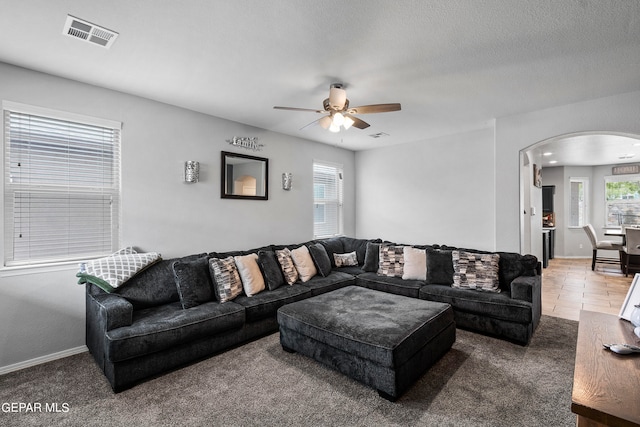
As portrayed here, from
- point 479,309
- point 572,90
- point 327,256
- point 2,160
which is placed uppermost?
point 572,90

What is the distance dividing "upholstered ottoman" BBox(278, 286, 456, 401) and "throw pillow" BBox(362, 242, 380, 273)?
55.5 inches

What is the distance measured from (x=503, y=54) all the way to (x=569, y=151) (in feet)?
17.1

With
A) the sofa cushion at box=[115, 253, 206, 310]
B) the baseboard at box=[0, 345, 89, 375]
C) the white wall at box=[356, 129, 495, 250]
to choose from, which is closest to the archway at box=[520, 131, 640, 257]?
the white wall at box=[356, 129, 495, 250]

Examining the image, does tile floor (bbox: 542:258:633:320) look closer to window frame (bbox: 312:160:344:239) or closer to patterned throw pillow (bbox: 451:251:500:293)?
patterned throw pillow (bbox: 451:251:500:293)

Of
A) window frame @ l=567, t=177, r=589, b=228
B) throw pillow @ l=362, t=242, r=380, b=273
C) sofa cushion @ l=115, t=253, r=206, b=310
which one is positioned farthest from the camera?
window frame @ l=567, t=177, r=589, b=228

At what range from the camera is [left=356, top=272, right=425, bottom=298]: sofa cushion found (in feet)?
12.5

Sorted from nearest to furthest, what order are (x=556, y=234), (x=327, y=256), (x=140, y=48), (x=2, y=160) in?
(x=140, y=48)
(x=2, y=160)
(x=327, y=256)
(x=556, y=234)

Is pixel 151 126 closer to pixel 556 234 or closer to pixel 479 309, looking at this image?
pixel 479 309

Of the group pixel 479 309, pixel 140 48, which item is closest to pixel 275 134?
pixel 140 48

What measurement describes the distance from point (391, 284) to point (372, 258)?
71 centimetres

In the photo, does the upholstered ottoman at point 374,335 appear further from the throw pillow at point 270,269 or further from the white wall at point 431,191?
the white wall at point 431,191

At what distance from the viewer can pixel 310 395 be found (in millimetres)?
2225

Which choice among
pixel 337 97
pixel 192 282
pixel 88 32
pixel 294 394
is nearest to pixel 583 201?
pixel 337 97

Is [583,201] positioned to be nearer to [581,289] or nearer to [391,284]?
[581,289]
